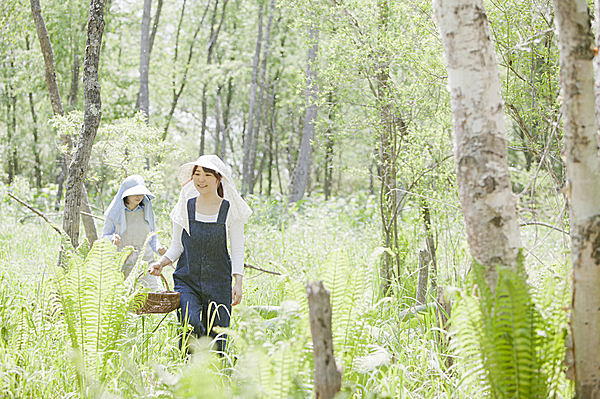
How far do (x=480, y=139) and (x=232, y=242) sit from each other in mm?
2267

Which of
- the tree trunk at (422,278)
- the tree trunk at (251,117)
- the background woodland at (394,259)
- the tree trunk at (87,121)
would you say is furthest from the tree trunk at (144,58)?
the tree trunk at (422,278)

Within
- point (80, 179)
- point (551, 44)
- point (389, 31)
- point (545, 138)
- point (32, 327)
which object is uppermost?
point (389, 31)

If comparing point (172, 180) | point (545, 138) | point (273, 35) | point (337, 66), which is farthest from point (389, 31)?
point (172, 180)

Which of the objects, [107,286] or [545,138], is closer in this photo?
[107,286]

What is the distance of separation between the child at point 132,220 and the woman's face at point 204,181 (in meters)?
1.09

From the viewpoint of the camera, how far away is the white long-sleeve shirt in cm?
393

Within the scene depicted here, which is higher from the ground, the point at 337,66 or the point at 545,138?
the point at 337,66

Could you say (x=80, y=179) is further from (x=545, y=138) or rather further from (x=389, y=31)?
(x=545, y=138)

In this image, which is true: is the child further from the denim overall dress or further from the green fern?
the green fern

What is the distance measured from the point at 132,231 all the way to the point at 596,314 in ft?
12.9

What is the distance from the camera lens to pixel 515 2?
4.26 metres

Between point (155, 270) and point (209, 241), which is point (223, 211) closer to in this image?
point (209, 241)

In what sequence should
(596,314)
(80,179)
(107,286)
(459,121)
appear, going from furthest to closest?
(80,179)
(107,286)
(459,121)
(596,314)

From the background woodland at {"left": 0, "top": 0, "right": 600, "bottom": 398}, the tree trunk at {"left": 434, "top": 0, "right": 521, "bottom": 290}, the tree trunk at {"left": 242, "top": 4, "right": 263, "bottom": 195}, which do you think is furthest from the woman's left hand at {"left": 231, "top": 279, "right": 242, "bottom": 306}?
the tree trunk at {"left": 242, "top": 4, "right": 263, "bottom": 195}
